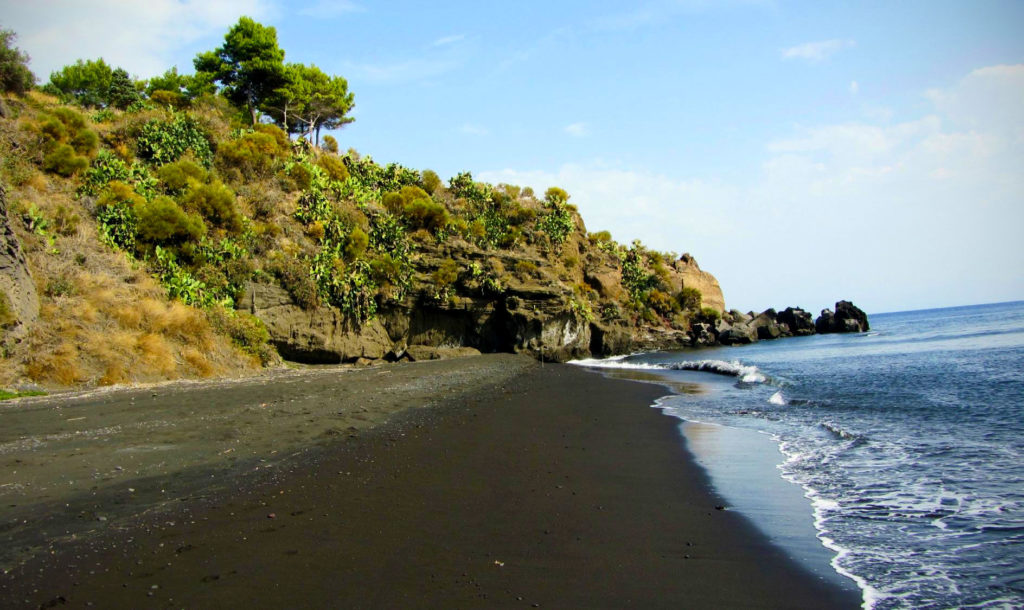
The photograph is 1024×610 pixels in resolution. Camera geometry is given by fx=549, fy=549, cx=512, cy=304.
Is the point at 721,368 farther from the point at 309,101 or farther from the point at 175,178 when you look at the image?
the point at 309,101

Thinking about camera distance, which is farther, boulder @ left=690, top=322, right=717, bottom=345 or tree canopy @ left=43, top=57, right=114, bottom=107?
boulder @ left=690, top=322, right=717, bottom=345

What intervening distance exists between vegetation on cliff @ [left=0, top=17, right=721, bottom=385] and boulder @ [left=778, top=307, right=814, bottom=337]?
30.6 m

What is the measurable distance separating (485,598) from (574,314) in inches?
1260

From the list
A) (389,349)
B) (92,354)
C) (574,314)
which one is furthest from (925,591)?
(574,314)

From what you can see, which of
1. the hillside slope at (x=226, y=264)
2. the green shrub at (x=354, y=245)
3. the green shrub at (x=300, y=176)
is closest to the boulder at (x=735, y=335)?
the hillside slope at (x=226, y=264)

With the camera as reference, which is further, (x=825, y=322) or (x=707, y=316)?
(x=825, y=322)

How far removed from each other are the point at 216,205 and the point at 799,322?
66.0 metres

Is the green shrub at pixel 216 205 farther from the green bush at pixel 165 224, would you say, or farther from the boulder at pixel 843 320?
the boulder at pixel 843 320

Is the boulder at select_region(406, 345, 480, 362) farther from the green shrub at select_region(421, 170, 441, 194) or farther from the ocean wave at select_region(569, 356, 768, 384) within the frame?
the green shrub at select_region(421, 170, 441, 194)

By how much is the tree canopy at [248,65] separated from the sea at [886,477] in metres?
A: 41.8

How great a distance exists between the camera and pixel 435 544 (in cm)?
518

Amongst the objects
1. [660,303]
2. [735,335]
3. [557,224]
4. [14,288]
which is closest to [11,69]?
[14,288]

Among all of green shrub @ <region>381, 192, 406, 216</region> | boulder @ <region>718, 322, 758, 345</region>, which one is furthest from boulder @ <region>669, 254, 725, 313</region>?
green shrub @ <region>381, 192, 406, 216</region>

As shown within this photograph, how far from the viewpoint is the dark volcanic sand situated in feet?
13.8
